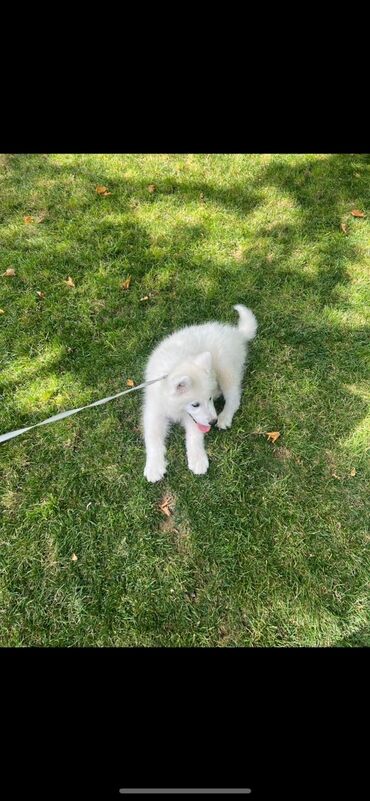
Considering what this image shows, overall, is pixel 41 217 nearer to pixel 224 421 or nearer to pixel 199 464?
pixel 224 421

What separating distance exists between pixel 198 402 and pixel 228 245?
209 cm

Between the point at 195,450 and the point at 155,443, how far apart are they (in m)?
0.29

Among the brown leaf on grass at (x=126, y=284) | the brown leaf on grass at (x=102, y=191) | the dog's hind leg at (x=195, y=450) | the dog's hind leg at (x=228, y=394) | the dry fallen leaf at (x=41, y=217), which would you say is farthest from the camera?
the brown leaf on grass at (x=102, y=191)

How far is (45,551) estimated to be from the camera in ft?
9.57

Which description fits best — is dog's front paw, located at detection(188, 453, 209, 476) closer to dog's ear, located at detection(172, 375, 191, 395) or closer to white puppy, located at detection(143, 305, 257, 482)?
white puppy, located at detection(143, 305, 257, 482)

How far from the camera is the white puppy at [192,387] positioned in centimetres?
293

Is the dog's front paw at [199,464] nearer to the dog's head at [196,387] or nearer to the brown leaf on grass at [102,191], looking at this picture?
the dog's head at [196,387]

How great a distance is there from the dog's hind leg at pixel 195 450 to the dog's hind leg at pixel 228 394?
0.70 ft

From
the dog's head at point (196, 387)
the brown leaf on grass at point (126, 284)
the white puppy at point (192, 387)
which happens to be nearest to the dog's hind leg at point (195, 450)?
the white puppy at point (192, 387)

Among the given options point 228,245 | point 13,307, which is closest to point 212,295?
point 228,245

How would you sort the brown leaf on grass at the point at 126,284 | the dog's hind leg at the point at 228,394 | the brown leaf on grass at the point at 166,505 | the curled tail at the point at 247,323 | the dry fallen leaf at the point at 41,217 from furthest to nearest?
the dry fallen leaf at the point at 41,217
the brown leaf on grass at the point at 126,284
the curled tail at the point at 247,323
the dog's hind leg at the point at 228,394
the brown leaf on grass at the point at 166,505

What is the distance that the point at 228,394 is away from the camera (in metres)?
3.32

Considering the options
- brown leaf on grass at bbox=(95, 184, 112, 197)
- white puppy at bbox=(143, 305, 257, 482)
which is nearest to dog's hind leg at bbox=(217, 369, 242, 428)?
white puppy at bbox=(143, 305, 257, 482)

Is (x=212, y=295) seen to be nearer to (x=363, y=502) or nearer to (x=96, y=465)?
(x=96, y=465)
